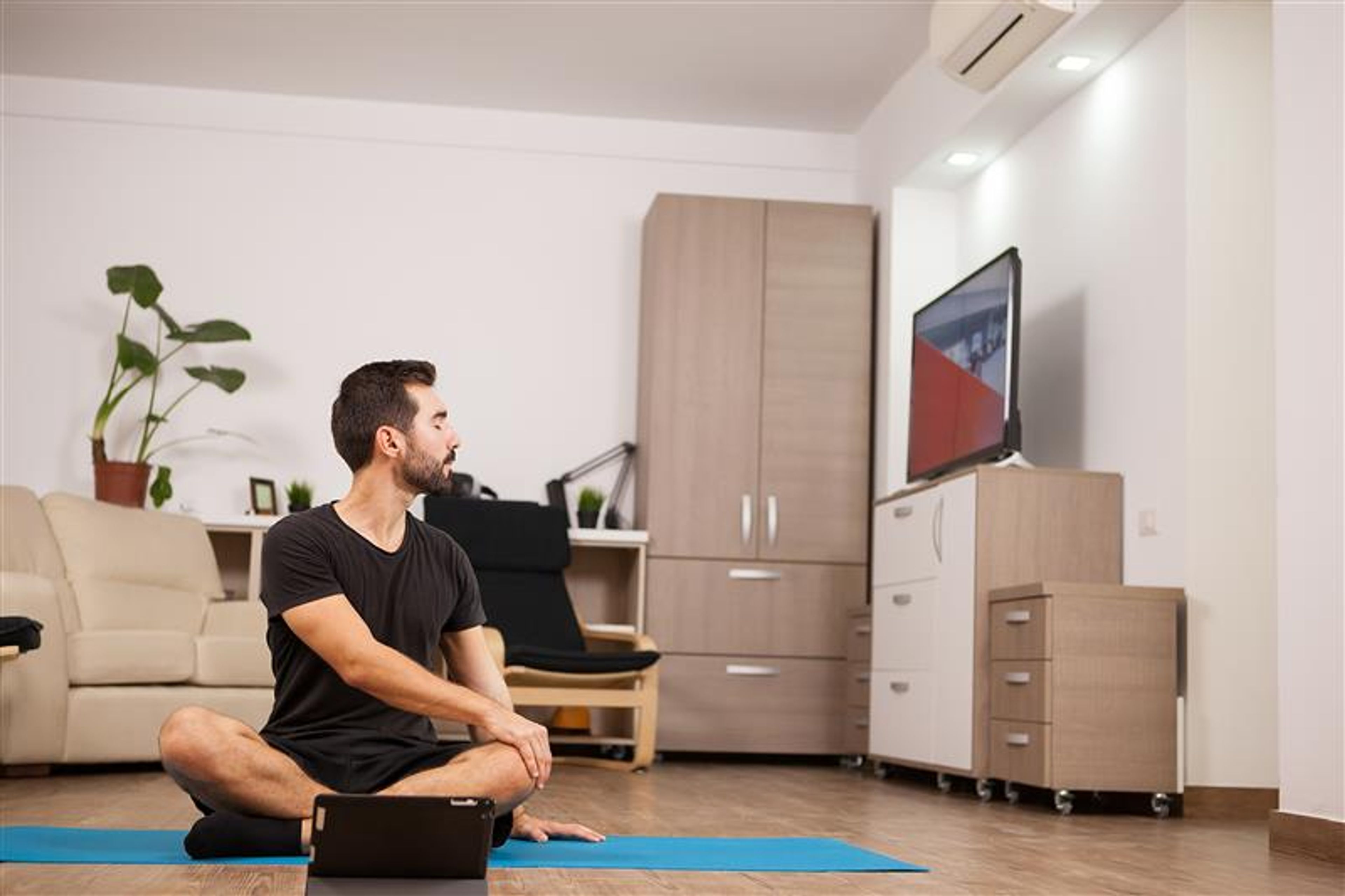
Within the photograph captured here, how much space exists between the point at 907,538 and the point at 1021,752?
1.15m

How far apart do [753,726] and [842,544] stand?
862mm

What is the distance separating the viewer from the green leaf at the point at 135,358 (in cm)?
675

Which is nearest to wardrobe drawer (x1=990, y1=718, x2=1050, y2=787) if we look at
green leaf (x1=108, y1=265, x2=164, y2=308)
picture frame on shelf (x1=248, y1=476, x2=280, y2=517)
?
picture frame on shelf (x1=248, y1=476, x2=280, y2=517)

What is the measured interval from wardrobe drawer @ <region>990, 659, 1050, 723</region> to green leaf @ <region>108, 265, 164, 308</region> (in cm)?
372

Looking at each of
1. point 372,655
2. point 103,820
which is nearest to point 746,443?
point 103,820

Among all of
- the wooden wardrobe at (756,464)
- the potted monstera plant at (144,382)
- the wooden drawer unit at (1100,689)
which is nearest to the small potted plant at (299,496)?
the potted monstera plant at (144,382)

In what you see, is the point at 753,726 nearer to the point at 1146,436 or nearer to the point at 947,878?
the point at 1146,436

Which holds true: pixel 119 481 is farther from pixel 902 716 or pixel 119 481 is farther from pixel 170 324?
pixel 902 716

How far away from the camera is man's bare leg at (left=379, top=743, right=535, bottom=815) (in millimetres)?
2764

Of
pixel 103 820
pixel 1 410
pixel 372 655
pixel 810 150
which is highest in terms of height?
pixel 810 150

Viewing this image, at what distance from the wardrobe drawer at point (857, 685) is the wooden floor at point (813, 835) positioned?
0.62 metres

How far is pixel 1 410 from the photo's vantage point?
7055mm

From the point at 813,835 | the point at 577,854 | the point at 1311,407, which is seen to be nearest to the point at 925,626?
the point at 813,835

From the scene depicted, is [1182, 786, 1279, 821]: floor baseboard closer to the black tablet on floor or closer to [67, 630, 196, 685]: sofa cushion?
the black tablet on floor
